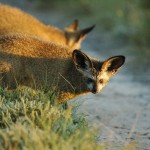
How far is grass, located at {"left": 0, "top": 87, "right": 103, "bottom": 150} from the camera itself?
636 centimetres

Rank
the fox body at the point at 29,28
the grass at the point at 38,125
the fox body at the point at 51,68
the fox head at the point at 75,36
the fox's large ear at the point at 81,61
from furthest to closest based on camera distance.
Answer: the fox head at the point at 75,36, the fox body at the point at 29,28, the fox body at the point at 51,68, the fox's large ear at the point at 81,61, the grass at the point at 38,125

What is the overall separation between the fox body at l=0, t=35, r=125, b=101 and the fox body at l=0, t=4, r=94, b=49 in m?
1.09

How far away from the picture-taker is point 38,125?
7137 mm

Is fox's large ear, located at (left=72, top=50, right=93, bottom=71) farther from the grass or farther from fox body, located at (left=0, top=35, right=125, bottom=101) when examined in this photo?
the grass

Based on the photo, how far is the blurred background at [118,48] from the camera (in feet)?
33.7

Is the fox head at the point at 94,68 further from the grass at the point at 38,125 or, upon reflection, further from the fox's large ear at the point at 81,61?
the grass at the point at 38,125

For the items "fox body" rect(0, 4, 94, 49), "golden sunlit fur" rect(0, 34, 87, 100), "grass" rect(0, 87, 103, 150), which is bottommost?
"grass" rect(0, 87, 103, 150)

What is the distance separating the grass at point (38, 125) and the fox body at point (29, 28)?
1983mm

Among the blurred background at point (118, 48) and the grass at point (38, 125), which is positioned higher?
the blurred background at point (118, 48)

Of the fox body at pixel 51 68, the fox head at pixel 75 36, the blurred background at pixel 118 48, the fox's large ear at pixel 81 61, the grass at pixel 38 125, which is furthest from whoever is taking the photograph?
the fox head at pixel 75 36

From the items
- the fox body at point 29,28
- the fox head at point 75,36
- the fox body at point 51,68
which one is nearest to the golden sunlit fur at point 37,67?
the fox body at point 51,68

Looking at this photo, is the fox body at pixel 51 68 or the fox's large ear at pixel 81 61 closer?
the fox's large ear at pixel 81 61

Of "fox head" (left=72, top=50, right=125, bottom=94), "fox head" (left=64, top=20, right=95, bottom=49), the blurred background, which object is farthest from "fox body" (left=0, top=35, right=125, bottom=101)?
"fox head" (left=64, top=20, right=95, bottom=49)

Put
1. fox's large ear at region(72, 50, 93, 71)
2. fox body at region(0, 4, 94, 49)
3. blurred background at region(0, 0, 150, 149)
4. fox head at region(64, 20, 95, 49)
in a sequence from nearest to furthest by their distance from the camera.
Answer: fox's large ear at region(72, 50, 93, 71), blurred background at region(0, 0, 150, 149), fox body at region(0, 4, 94, 49), fox head at region(64, 20, 95, 49)
